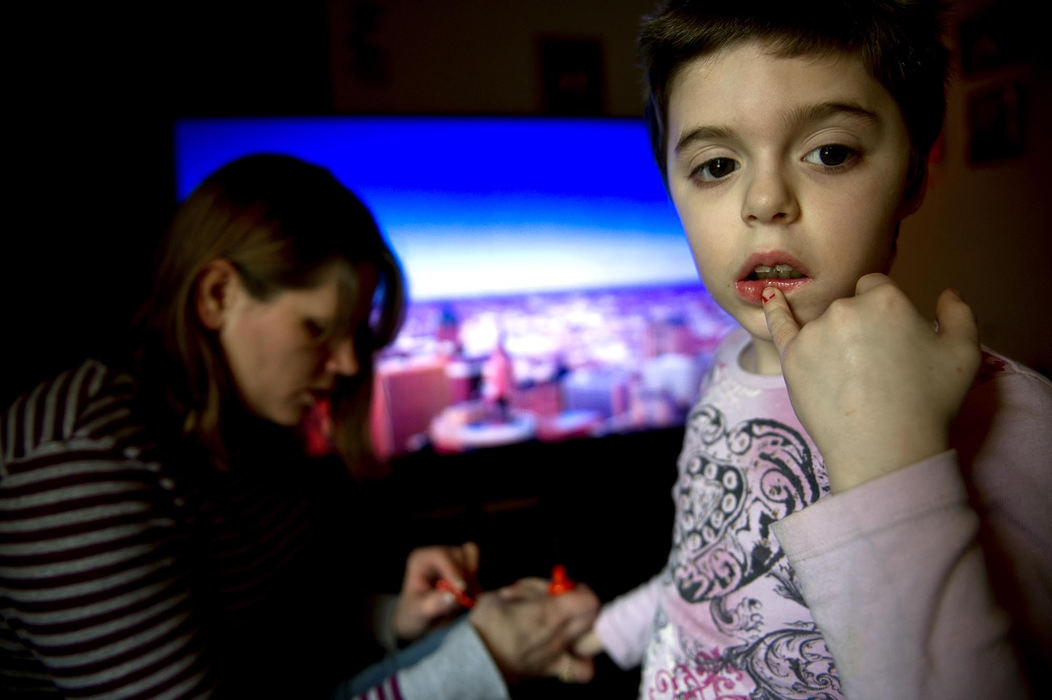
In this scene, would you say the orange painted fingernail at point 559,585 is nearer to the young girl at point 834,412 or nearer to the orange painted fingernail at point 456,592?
the orange painted fingernail at point 456,592

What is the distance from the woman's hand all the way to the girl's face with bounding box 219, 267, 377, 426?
47 centimetres

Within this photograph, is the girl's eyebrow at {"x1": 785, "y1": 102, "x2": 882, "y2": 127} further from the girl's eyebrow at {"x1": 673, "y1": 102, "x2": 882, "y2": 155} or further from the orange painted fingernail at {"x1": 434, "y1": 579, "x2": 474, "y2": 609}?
the orange painted fingernail at {"x1": 434, "y1": 579, "x2": 474, "y2": 609}

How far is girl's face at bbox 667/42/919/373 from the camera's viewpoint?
0.48 metres

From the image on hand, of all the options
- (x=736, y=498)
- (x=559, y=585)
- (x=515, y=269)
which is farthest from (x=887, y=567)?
(x=515, y=269)

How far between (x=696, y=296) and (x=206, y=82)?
1.46m

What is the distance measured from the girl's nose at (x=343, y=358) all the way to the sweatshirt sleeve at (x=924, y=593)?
83cm

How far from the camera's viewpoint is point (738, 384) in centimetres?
67

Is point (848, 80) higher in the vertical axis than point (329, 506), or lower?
higher

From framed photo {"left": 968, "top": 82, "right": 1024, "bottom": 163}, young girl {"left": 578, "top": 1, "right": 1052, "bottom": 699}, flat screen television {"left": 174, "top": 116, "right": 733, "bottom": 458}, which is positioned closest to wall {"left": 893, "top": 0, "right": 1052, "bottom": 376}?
framed photo {"left": 968, "top": 82, "right": 1024, "bottom": 163}

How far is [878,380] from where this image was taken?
40 cm

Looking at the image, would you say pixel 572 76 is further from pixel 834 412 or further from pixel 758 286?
pixel 834 412

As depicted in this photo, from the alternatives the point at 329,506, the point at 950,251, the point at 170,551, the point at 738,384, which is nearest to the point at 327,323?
the point at 170,551

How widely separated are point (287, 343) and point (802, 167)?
78 cm

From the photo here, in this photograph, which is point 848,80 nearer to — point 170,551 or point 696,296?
point 170,551
